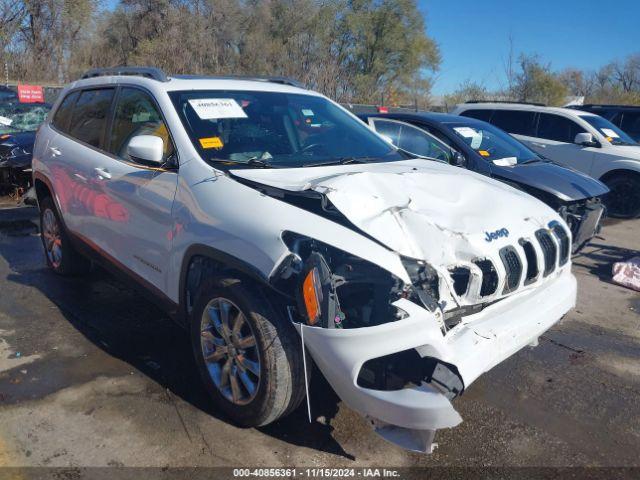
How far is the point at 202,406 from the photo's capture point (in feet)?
10.5

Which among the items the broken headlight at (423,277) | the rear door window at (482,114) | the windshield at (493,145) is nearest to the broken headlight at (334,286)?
the broken headlight at (423,277)

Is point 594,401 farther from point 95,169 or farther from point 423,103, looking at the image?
point 423,103

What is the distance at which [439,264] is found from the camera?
2623 millimetres

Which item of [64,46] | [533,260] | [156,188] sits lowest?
[533,260]

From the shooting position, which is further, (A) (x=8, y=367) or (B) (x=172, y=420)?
(A) (x=8, y=367)

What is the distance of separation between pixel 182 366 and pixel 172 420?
634 millimetres

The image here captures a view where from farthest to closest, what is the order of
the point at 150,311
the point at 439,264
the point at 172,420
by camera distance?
1. the point at 150,311
2. the point at 172,420
3. the point at 439,264

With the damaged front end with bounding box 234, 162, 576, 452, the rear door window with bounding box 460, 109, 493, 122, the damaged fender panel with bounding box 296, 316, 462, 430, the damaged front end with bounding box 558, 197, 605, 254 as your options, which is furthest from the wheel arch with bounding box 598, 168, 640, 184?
the damaged fender panel with bounding box 296, 316, 462, 430

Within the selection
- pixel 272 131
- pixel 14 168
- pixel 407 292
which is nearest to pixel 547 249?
pixel 407 292

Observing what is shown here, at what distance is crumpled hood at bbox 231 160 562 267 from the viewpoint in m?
2.69

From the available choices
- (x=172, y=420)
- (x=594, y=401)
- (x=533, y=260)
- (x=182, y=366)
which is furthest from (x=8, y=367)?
(x=594, y=401)

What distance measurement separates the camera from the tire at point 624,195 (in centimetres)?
929

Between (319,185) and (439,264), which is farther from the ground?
(319,185)

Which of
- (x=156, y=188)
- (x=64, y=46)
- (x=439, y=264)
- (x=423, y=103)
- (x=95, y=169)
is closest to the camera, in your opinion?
(x=439, y=264)
